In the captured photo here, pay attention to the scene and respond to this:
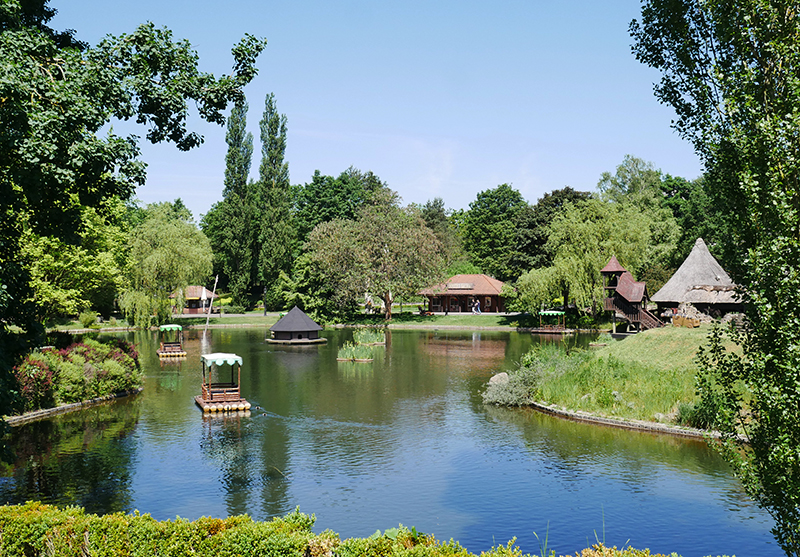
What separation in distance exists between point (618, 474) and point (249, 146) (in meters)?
67.4

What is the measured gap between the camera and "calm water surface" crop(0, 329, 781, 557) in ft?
45.6

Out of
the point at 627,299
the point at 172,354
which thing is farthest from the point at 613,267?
the point at 172,354

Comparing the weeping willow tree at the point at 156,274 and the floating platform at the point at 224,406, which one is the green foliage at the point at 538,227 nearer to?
the weeping willow tree at the point at 156,274

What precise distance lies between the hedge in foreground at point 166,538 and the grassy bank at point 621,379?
15.0m

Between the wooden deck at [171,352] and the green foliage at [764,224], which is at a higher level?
the green foliage at [764,224]

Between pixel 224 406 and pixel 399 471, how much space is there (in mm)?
10054

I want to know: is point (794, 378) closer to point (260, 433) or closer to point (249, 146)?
point (260, 433)

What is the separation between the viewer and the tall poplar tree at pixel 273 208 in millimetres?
74188

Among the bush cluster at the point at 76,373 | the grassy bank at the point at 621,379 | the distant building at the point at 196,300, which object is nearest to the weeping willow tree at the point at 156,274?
the distant building at the point at 196,300

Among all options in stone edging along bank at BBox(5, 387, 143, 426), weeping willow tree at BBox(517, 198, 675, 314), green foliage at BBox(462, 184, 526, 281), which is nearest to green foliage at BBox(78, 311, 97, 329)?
stone edging along bank at BBox(5, 387, 143, 426)

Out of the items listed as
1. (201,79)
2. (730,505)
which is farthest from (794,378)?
(201,79)

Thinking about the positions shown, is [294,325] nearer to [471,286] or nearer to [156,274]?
[156,274]

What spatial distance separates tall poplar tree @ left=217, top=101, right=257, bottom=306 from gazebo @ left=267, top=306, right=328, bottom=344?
2671 cm

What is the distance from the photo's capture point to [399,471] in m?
17.7
